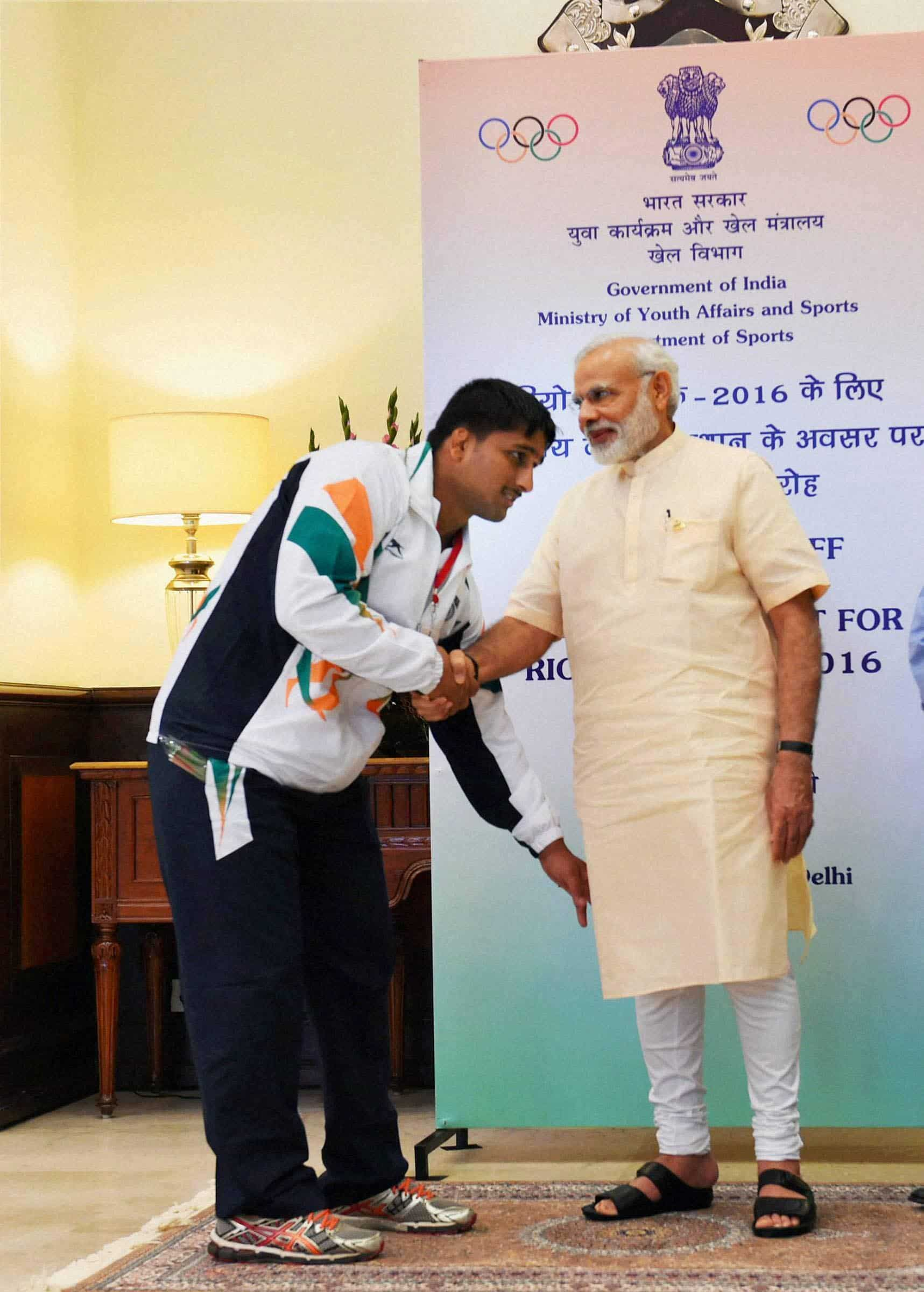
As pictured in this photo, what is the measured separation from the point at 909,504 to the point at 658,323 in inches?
24.1

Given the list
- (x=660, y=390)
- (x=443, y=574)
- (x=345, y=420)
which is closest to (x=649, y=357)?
(x=660, y=390)

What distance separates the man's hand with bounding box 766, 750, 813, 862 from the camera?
243 centimetres

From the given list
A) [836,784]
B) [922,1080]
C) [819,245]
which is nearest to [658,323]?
[819,245]

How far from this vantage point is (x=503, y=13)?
4223 mm

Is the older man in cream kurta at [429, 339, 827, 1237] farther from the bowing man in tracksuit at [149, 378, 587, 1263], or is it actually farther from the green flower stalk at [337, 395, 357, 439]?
the green flower stalk at [337, 395, 357, 439]

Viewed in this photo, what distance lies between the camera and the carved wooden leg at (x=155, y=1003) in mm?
4082

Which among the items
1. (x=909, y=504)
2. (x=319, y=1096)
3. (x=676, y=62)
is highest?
(x=676, y=62)

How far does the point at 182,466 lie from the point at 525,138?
134 cm

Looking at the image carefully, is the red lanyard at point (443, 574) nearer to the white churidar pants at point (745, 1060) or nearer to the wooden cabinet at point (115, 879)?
the white churidar pants at point (745, 1060)

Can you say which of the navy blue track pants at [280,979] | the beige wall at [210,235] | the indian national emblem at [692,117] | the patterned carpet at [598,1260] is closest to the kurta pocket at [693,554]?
the navy blue track pants at [280,979]

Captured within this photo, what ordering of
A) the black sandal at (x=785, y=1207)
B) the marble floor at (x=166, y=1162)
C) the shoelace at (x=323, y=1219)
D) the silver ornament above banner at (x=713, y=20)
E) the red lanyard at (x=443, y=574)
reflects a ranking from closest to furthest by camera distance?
the shoelace at (x=323, y=1219) → the black sandal at (x=785, y=1207) → the red lanyard at (x=443, y=574) → the marble floor at (x=166, y=1162) → the silver ornament above banner at (x=713, y=20)

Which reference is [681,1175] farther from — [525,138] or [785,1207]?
[525,138]

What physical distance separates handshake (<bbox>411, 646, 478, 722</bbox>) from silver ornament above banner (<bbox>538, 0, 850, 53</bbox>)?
2.29 meters

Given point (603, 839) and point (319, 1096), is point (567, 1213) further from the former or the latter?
point (319, 1096)
